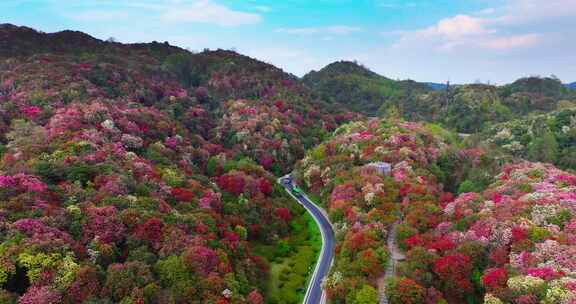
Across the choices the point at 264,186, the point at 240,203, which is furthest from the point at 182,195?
the point at 264,186

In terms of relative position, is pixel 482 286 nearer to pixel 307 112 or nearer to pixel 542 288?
pixel 542 288

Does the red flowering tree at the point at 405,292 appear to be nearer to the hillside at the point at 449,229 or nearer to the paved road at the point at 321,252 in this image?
the hillside at the point at 449,229

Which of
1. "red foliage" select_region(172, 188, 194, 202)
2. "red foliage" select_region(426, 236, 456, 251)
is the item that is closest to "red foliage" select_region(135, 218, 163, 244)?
"red foliage" select_region(172, 188, 194, 202)

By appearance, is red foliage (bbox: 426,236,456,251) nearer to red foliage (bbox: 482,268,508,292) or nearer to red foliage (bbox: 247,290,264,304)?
red foliage (bbox: 482,268,508,292)

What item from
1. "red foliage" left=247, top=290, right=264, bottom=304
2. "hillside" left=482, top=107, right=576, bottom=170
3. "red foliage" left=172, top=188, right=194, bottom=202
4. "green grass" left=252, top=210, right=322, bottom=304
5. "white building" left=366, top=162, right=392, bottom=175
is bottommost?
"green grass" left=252, top=210, right=322, bottom=304

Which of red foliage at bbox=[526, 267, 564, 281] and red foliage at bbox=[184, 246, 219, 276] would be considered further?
red foliage at bbox=[184, 246, 219, 276]

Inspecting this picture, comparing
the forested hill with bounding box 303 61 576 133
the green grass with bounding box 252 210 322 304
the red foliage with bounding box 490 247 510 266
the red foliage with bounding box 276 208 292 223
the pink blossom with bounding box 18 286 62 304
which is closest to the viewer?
the pink blossom with bounding box 18 286 62 304

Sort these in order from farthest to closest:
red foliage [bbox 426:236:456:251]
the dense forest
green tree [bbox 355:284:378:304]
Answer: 1. red foliage [bbox 426:236:456:251]
2. green tree [bbox 355:284:378:304]
3. the dense forest

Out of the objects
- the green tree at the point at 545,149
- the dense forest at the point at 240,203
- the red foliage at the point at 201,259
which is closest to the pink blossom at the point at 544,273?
the dense forest at the point at 240,203
